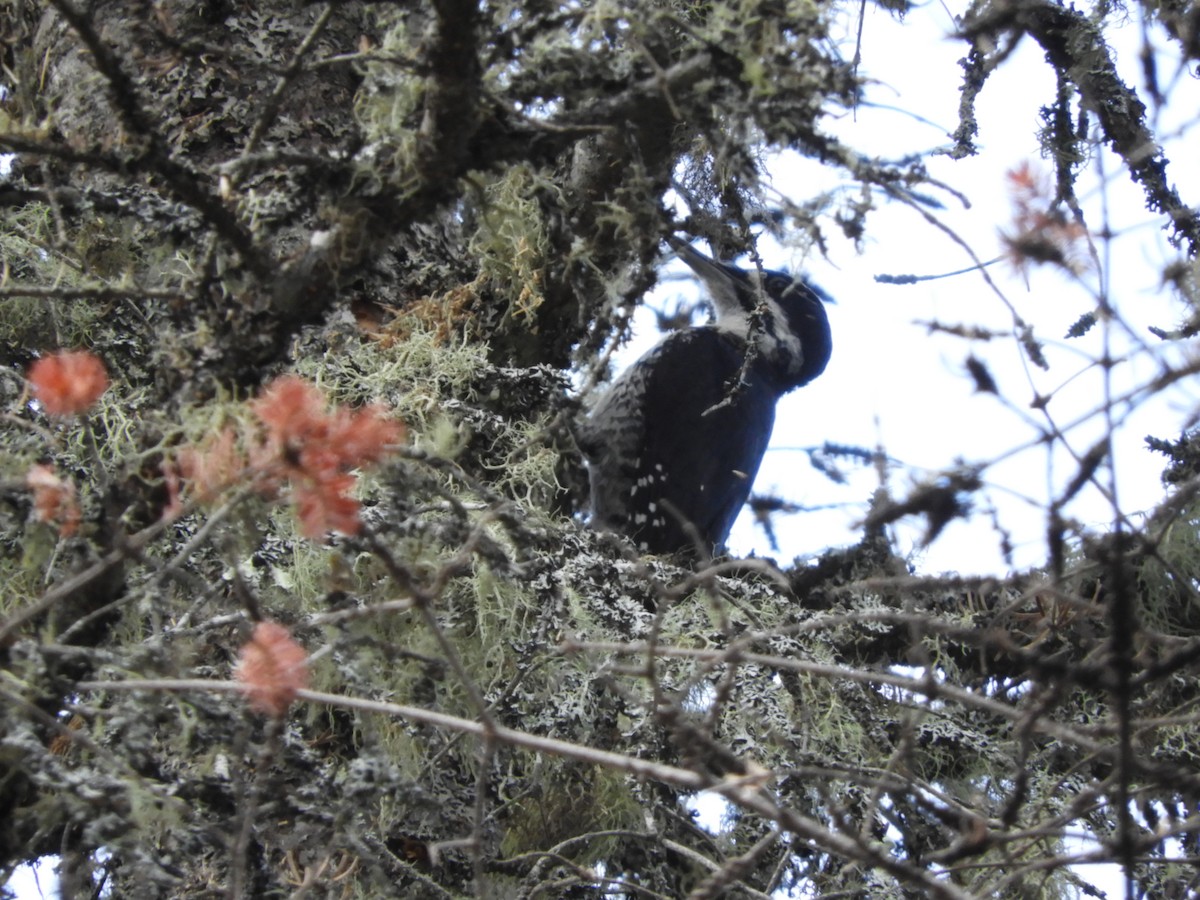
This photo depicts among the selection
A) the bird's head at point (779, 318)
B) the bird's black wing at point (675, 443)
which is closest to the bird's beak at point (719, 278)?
the bird's head at point (779, 318)

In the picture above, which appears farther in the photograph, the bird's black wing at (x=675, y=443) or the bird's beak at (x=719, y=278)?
the bird's beak at (x=719, y=278)

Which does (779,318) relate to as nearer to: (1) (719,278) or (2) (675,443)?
(1) (719,278)

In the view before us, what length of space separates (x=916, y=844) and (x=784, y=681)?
1.20 feet

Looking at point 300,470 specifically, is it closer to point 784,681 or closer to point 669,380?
point 784,681

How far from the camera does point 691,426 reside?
3721 mm

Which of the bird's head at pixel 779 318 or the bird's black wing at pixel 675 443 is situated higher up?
the bird's head at pixel 779 318

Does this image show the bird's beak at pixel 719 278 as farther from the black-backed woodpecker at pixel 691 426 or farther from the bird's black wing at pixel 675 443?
the bird's black wing at pixel 675 443

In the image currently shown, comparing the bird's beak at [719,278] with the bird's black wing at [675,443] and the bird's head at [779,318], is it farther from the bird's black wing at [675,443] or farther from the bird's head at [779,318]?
the bird's black wing at [675,443]

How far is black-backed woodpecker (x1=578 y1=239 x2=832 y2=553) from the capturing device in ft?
11.5

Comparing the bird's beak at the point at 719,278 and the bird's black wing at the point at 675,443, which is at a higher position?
the bird's beak at the point at 719,278

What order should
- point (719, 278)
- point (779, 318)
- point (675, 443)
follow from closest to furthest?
point (675, 443) → point (719, 278) → point (779, 318)

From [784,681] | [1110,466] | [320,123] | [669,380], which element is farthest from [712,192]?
[1110,466]

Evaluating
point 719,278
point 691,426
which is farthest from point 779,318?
point 691,426

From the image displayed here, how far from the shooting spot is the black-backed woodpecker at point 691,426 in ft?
11.5
